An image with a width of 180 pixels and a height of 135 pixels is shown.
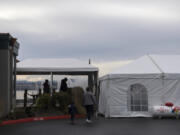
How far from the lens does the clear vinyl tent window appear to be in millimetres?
17562

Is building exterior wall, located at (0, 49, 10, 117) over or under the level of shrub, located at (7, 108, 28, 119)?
over

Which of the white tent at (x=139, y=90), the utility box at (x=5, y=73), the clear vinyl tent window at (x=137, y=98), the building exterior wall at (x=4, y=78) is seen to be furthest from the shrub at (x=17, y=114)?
the clear vinyl tent window at (x=137, y=98)

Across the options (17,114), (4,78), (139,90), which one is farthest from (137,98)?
(4,78)

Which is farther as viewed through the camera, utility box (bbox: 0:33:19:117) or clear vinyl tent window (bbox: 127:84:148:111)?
utility box (bbox: 0:33:19:117)

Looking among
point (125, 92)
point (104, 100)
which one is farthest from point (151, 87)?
point (104, 100)

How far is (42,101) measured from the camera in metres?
18.7

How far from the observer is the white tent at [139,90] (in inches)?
686

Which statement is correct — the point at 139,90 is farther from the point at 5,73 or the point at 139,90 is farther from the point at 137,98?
the point at 5,73

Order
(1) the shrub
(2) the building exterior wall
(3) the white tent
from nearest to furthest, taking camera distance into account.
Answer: (1) the shrub
(3) the white tent
(2) the building exterior wall

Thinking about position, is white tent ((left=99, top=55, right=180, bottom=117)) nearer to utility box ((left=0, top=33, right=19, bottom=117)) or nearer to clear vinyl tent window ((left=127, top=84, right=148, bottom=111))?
clear vinyl tent window ((left=127, top=84, right=148, bottom=111))

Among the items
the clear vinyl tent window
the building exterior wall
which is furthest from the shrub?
the clear vinyl tent window

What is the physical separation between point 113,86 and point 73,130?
519cm

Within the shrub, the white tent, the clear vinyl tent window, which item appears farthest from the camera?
the clear vinyl tent window

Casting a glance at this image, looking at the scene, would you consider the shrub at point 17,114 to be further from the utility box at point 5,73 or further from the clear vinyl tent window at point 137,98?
the clear vinyl tent window at point 137,98
